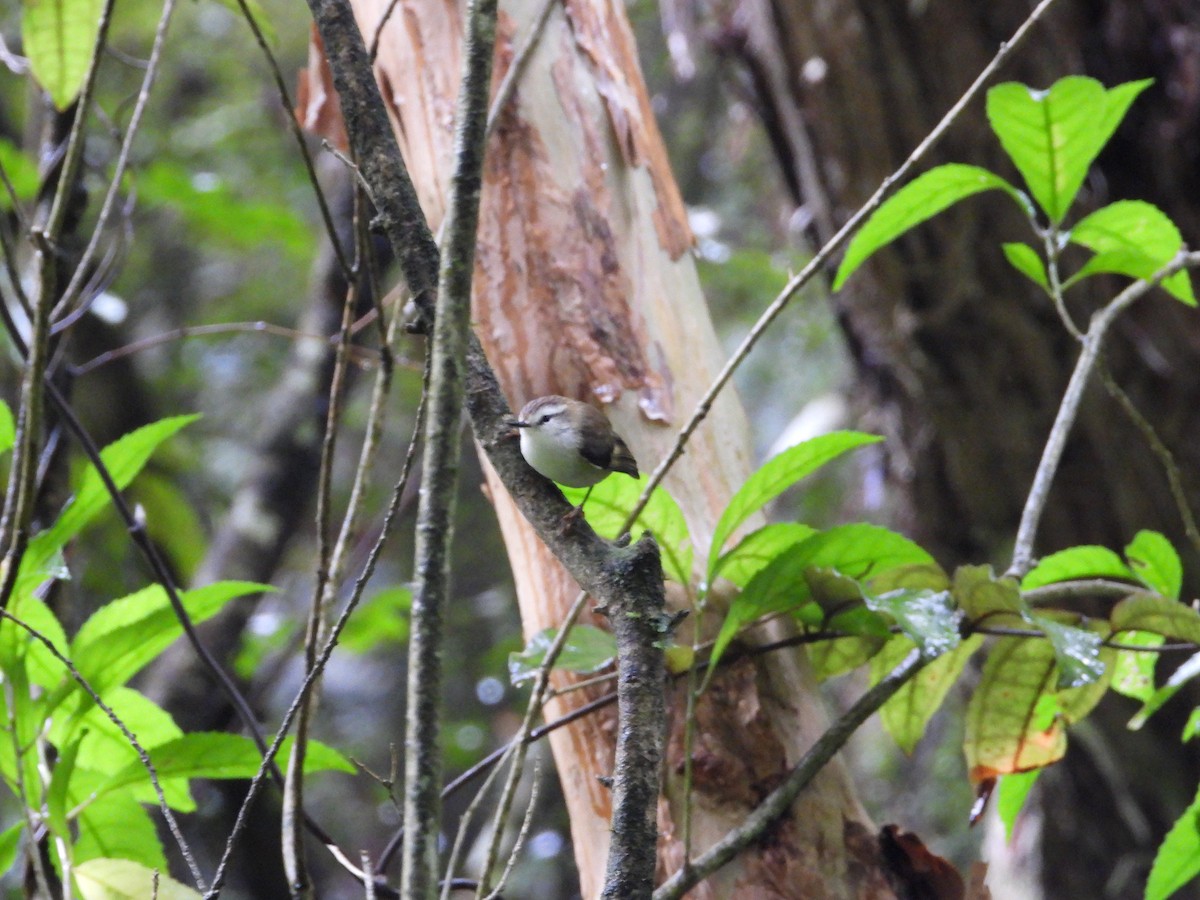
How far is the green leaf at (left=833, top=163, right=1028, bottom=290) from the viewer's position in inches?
65.9

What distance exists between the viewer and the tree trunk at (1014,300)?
2930 millimetres

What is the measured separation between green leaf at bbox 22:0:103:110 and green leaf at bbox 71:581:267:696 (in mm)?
903

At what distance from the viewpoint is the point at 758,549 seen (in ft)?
4.98

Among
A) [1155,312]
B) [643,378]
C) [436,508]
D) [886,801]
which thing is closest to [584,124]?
[643,378]

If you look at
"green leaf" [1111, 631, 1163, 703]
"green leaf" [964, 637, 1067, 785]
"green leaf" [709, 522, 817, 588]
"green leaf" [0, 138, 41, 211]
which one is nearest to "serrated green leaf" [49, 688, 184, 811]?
"green leaf" [709, 522, 817, 588]

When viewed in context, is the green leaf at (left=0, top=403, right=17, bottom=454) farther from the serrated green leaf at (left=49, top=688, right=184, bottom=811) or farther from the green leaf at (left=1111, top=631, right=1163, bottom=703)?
the green leaf at (left=1111, top=631, right=1163, bottom=703)

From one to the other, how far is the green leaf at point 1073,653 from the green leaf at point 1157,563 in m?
0.27

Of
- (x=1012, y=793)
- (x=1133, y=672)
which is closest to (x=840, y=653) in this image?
(x=1012, y=793)

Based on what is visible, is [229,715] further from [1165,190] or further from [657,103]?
[1165,190]

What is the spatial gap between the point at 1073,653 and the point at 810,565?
0.34 metres

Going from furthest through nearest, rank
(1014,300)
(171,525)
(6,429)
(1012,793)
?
(171,525) < (1014,300) < (1012,793) < (6,429)

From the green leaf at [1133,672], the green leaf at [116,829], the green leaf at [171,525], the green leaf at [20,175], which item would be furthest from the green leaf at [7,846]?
the green leaf at [171,525]

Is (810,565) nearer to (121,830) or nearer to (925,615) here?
(925,615)

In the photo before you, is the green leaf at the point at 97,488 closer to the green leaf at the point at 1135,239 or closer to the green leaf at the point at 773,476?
the green leaf at the point at 773,476
